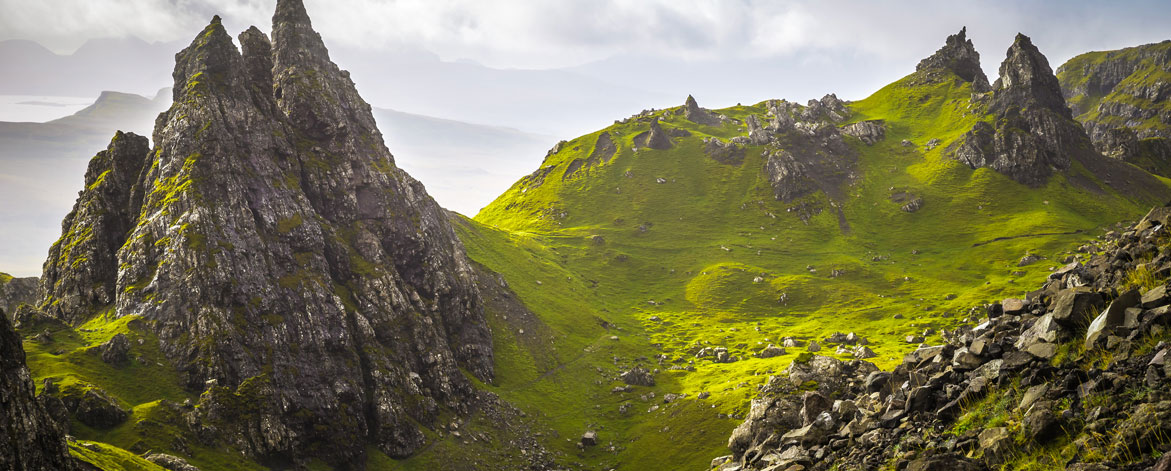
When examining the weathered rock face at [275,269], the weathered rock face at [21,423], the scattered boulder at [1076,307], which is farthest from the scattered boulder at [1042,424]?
the weathered rock face at [275,269]

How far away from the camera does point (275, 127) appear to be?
132 metres

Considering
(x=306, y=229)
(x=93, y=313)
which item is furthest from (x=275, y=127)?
(x=93, y=313)

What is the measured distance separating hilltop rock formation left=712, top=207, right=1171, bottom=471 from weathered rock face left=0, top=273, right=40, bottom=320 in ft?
583

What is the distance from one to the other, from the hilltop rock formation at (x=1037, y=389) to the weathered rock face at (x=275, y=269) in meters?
87.1

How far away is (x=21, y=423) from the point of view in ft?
129

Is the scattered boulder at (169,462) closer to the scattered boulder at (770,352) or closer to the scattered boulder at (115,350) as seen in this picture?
the scattered boulder at (115,350)

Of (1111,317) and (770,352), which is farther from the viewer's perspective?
(770,352)

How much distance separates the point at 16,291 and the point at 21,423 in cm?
14283

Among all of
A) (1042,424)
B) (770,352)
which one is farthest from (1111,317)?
(770,352)

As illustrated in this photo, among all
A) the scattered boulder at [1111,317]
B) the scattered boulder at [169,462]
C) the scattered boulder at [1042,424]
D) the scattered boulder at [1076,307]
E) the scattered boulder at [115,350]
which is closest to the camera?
the scattered boulder at [1042,424]

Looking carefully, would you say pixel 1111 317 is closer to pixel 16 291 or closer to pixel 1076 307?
pixel 1076 307

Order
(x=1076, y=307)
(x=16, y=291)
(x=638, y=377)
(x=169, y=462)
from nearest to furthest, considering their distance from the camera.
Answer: (x=1076, y=307), (x=169, y=462), (x=16, y=291), (x=638, y=377)

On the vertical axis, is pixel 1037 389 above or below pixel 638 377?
above

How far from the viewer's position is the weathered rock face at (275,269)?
96938mm
